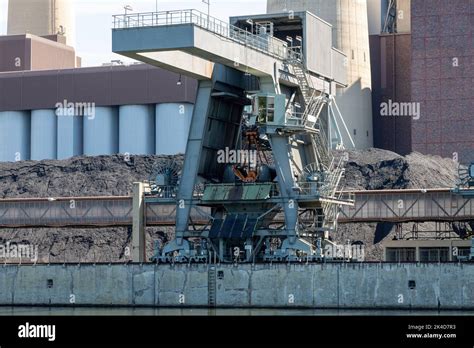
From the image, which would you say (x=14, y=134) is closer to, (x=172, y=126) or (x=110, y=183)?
(x=172, y=126)

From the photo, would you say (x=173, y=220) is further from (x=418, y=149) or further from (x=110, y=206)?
(x=418, y=149)

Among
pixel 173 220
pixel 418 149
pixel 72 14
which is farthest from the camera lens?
pixel 72 14

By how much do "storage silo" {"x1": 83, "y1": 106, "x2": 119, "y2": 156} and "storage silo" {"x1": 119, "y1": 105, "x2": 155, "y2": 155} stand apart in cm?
128

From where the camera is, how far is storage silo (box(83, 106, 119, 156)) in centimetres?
12606

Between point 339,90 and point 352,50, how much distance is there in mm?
3398

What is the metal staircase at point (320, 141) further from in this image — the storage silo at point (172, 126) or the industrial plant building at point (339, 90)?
the storage silo at point (172, 126)

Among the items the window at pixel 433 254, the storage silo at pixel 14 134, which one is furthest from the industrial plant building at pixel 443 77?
the storage silo at pixel 14 134

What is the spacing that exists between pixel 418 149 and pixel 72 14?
46051mm

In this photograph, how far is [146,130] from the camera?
125 metres

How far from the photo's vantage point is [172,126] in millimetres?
122750

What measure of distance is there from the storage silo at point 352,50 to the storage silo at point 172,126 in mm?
13667
